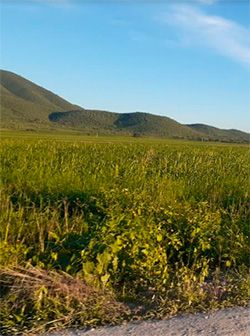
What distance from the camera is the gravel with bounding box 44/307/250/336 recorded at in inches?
135

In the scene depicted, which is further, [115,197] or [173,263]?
[115,197]

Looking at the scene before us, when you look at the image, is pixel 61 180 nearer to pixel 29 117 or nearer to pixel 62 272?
pixel 62 272

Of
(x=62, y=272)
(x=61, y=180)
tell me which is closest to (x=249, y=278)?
(x=62, y=272)

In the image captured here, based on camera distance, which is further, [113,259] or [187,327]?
[113,259]

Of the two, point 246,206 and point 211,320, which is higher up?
point 246,206

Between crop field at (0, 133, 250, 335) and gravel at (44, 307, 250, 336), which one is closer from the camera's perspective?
gravel at (44, 307, 250, 336)

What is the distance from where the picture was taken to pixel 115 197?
244 inches

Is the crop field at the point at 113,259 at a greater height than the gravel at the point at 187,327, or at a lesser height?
greater

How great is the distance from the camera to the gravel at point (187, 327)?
11.2 feet

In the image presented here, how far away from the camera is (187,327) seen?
3564mm

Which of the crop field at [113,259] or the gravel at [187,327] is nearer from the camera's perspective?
the gravel at [187,327]

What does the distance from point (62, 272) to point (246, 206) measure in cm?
435

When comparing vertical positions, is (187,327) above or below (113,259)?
below

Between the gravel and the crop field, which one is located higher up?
the crop field
